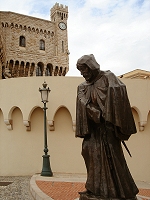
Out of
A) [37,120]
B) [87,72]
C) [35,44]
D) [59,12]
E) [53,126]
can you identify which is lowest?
[53,126]

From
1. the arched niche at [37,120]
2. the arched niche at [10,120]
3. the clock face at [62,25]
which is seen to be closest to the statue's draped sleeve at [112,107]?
the arched niche at [37,120]

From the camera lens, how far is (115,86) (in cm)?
315

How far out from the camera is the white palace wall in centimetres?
958

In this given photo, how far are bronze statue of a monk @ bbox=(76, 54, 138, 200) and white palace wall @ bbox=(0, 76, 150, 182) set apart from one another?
239 inches

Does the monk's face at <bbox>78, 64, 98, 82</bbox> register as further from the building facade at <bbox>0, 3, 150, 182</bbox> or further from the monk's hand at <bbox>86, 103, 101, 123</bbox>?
the building facade at <bbox>0, 3, 150, 182</bbox>

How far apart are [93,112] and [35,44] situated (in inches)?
1235

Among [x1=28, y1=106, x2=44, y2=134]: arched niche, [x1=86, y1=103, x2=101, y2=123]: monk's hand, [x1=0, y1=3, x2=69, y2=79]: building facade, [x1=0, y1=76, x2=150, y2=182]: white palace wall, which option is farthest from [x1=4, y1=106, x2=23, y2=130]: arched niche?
[x1=0, y1=3, x2=69, y2=79]: building facade

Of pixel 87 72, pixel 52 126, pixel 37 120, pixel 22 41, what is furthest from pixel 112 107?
pixel 22 41

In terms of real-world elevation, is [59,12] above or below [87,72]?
above

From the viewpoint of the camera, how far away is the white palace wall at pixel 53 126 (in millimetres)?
9578

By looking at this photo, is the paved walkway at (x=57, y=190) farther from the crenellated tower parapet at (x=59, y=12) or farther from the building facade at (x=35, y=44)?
the crenellated tower parapet at (x=59, y=12)

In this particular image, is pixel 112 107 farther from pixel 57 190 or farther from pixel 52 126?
pixel 52 126

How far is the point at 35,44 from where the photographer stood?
109 ft

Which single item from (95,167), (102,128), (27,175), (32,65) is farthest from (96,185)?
(32,65)
